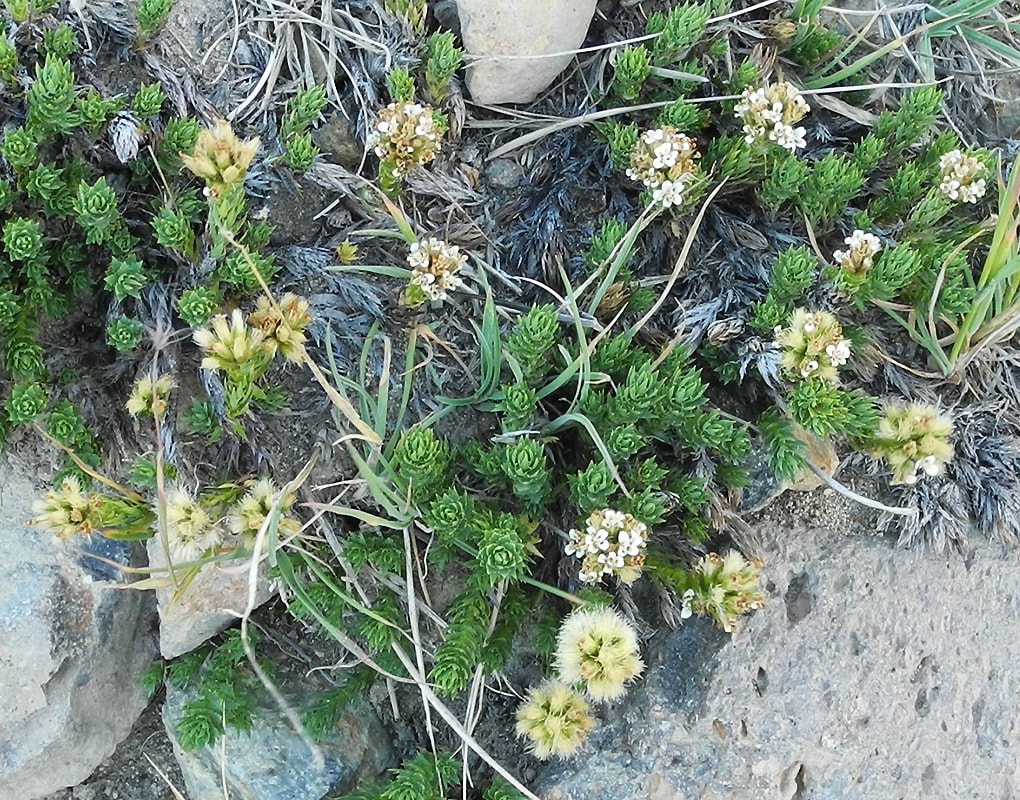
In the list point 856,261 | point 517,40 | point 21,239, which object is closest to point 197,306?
point 21,239

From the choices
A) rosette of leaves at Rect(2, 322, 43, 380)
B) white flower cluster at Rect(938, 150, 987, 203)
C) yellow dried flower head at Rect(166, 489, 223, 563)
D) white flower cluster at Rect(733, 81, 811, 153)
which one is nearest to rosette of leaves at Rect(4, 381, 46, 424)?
rosette of leaves at Rect(2, 322, 43, 380)

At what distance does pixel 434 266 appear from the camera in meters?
2.93

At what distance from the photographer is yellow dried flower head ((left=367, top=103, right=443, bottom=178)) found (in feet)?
9.43

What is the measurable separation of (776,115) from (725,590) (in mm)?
1554

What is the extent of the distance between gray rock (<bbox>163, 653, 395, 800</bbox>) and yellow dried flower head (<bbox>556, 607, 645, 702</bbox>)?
101 cm

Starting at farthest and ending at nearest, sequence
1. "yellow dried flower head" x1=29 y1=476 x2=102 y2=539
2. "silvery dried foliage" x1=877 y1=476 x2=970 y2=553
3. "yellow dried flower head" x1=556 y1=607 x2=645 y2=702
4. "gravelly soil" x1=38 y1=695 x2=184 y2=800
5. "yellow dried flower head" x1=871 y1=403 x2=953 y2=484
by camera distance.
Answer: "gravelly soil" x1=38 y1=695 x2=184 y2=800
"silvery dried foliage" x1=877 y1=476 x2=970 y2=553
"yellow dried flower head" x1=871 y1=403 x2=953 y2=484
"yellow dried flower head" x1=29 y1=476 x2=102 y2=539
"yellow dried flower head" x1=556 y1=607 x2=645 y2=702

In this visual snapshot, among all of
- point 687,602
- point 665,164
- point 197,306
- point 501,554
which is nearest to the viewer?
point 501,554

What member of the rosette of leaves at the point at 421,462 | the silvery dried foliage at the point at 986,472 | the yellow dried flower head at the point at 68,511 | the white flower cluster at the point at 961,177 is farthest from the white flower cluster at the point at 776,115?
the yellow dried flower head at the point at 68,511

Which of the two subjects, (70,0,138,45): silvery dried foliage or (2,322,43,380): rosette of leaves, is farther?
(70,0,138,45): silvery dried foliage

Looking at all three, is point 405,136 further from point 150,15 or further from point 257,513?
point 257,513

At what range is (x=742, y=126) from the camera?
325 centimetres

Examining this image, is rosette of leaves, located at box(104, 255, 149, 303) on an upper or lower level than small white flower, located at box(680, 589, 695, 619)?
upper

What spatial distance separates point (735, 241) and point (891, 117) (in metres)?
0.69

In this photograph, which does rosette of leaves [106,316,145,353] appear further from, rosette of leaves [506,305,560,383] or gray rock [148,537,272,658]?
rosette of leaves [506,305,560,383]
